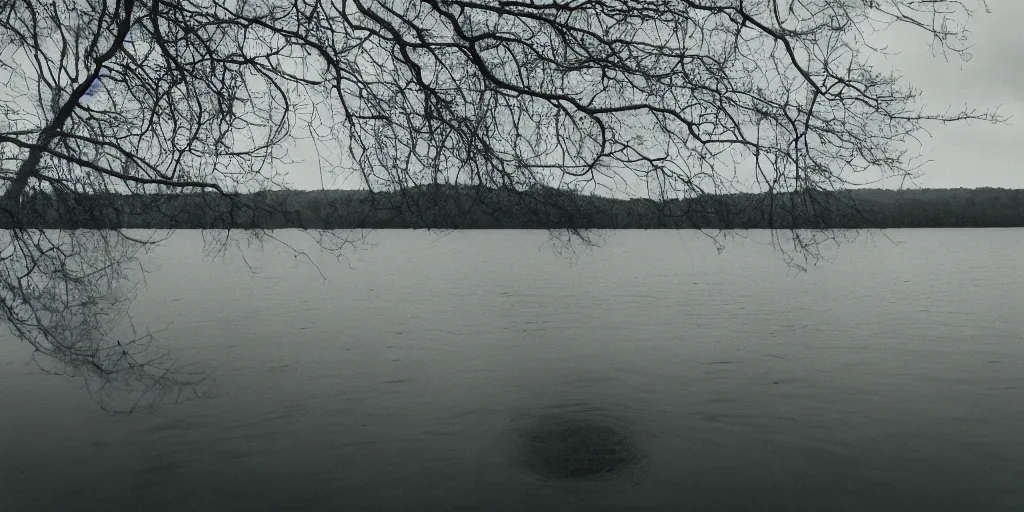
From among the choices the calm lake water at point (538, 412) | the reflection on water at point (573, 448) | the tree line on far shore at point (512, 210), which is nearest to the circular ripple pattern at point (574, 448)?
the reflection on water at point (573, 448)

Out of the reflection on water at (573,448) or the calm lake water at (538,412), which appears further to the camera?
the reflection on water at (573,448)

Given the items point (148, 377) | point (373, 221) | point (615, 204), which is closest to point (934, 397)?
point (615, 204)

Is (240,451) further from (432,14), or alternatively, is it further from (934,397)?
(934,397)

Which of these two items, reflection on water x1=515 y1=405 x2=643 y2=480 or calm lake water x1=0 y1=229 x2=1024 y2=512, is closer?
calm lake water x1=0 y1=229 x2=1024 y2=512

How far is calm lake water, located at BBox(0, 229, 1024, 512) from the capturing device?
6.52 m

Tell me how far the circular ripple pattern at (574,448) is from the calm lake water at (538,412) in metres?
0.12

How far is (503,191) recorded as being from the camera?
277 inches

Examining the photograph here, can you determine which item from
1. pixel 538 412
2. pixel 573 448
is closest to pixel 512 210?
pixel 573 448

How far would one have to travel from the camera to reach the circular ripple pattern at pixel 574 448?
7.01 meters

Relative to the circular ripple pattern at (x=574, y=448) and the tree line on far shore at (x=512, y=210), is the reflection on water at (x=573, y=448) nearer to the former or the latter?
the circular ripple pattern at (x=574, y=448)

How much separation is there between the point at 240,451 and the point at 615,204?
3.67 metres

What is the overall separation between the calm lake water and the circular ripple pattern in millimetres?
124

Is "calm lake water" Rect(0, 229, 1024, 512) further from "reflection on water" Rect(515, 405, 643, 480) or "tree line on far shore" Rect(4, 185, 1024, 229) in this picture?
"tree line on far shore" Rect(4, 185, 1024, 229)

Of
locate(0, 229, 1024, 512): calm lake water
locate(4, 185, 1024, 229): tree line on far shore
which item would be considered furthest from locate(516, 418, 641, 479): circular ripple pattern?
locate(4, 185, 1024, 229): tree line on far shore
